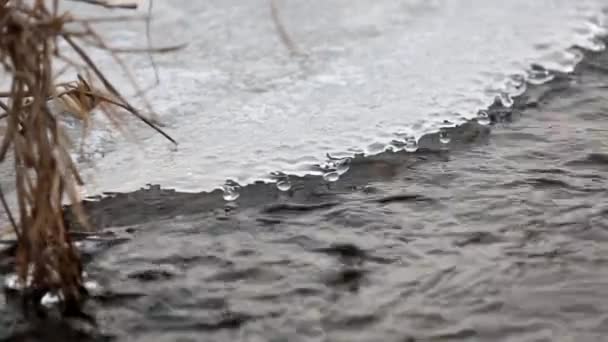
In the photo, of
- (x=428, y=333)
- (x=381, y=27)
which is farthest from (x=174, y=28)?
(x=428, y=333)

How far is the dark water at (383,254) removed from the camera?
2.83 m

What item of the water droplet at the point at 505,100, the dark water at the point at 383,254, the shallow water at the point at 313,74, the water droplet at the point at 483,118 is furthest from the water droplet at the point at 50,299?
the water droplet at the point at 505,100

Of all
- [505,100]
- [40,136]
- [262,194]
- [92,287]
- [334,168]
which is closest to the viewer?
[40,136]

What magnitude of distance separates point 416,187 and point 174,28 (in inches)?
97.7

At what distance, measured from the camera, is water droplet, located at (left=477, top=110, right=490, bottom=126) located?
440 centimetres

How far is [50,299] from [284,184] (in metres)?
1.23

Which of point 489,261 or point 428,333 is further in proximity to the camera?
point 489,261

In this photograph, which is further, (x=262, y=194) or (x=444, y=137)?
(x=444, y=137)

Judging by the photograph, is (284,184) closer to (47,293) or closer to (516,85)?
(47,293)

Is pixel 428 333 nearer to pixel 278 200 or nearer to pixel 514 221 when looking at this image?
pixel 514 221

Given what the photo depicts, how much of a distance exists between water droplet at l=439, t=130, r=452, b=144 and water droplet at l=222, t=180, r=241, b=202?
3.38 feet

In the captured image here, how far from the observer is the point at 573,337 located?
2.71 meters

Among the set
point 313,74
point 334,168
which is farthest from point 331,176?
point 313,74

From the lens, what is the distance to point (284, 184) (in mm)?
3848
